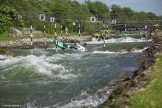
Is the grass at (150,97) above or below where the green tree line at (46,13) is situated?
below

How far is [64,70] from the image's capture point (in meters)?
23.5

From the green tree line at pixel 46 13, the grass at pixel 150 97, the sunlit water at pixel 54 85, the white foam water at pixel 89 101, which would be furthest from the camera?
the green tree line at pixel 46 13

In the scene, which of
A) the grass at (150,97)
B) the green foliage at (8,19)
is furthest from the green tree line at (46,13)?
the grass at (150,97)

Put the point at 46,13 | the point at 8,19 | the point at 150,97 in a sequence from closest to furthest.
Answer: the point at 150,97, the point at 8,19, the point at 46,13

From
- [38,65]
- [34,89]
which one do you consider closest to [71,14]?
[38,65]

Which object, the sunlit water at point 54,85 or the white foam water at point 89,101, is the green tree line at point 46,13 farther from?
the white foam water at point 89,101

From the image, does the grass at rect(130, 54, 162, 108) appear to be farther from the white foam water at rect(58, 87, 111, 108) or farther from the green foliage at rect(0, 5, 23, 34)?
the green foliage at rect(0, 5, 23, 34)

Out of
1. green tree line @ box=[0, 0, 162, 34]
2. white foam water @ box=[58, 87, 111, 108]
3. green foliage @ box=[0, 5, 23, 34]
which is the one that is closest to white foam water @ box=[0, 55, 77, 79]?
white foam water @ box=[58, 87, 111, 108]

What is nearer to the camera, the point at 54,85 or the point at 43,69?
the point at 54,85

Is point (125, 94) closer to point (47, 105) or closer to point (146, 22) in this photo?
point (47, 105)

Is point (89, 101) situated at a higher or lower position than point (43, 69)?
higher

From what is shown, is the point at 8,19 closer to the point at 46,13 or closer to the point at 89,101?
the point at 46,13

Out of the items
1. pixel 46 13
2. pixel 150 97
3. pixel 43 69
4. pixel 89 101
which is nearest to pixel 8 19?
pixel 46 13

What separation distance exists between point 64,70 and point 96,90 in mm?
7238
